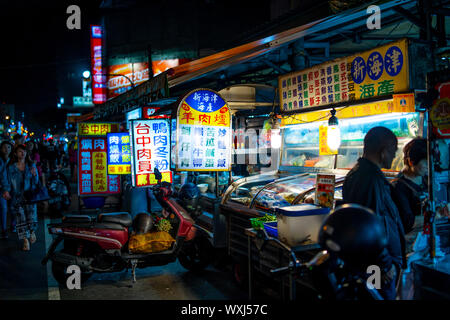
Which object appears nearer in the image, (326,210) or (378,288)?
(378,288)

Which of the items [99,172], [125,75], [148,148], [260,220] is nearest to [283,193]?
[260,220]

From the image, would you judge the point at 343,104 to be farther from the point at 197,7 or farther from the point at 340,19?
the point at 197,7

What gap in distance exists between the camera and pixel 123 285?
6.21 meters

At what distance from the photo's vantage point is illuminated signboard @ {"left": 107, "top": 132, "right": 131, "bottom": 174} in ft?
37.2

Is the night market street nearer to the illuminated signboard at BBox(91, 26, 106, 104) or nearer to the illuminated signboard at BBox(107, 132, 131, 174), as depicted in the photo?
the illuminated signboard at BBox(107, 132, 131, 174)

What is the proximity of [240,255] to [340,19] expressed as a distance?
4.13 meters

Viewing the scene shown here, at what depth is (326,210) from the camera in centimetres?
426

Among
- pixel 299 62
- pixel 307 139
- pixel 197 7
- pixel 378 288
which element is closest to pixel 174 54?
pixel 197 7

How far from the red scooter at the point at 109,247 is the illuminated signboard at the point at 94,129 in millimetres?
6620

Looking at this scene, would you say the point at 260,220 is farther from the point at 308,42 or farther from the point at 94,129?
the point at 94,129

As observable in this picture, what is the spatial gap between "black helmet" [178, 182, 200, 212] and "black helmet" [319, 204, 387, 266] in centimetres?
477

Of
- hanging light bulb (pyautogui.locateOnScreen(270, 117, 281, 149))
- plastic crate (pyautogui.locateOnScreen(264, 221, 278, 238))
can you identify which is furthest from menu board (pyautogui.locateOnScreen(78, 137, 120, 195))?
plastic crate (pyautogui.locateOnScreen(264, 221, 278, 238))

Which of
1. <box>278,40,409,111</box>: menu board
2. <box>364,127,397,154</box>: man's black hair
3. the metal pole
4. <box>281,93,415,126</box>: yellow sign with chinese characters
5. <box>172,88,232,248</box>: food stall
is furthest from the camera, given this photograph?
<box>172,88,232,248</box>: food stall

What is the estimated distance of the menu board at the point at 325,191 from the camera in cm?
477
